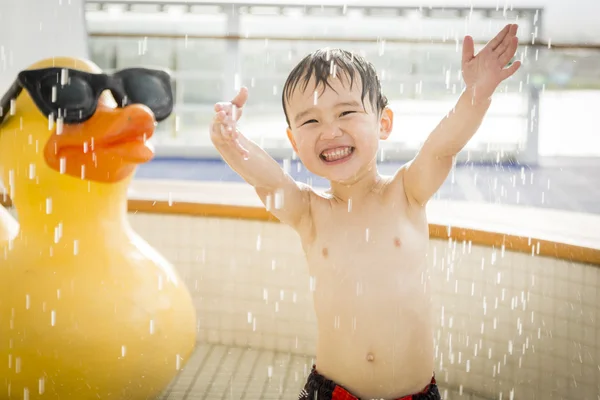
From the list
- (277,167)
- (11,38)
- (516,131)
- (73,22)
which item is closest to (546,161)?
(516,131)

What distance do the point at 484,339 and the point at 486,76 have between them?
105 centimetres

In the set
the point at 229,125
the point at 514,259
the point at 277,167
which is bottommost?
the point at 514,259

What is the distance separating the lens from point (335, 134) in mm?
1398

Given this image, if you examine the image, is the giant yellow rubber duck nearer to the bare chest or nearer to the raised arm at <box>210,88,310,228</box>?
the raised arm at <box>210,88,310,228</box>

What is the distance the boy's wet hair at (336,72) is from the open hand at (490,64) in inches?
8.8

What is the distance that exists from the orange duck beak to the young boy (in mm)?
254

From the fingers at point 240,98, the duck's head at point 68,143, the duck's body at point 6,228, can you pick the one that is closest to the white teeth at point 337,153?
the fingers at point 240,98

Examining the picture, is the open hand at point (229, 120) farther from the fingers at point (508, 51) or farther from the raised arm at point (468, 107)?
the fingers at point (508, 51)

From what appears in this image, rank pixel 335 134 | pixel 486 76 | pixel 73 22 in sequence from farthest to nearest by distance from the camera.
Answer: pixel 73 22, pixel 335 134, pixel 486 76

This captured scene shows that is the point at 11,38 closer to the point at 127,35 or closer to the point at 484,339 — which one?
the point at 127,35

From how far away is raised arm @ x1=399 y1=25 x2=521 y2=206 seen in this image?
1.27 metres

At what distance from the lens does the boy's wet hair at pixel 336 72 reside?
1.42 meters

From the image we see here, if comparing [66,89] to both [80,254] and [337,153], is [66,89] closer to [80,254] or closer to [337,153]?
[80,254]

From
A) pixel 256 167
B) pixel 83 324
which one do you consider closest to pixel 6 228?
pixel 83 324
